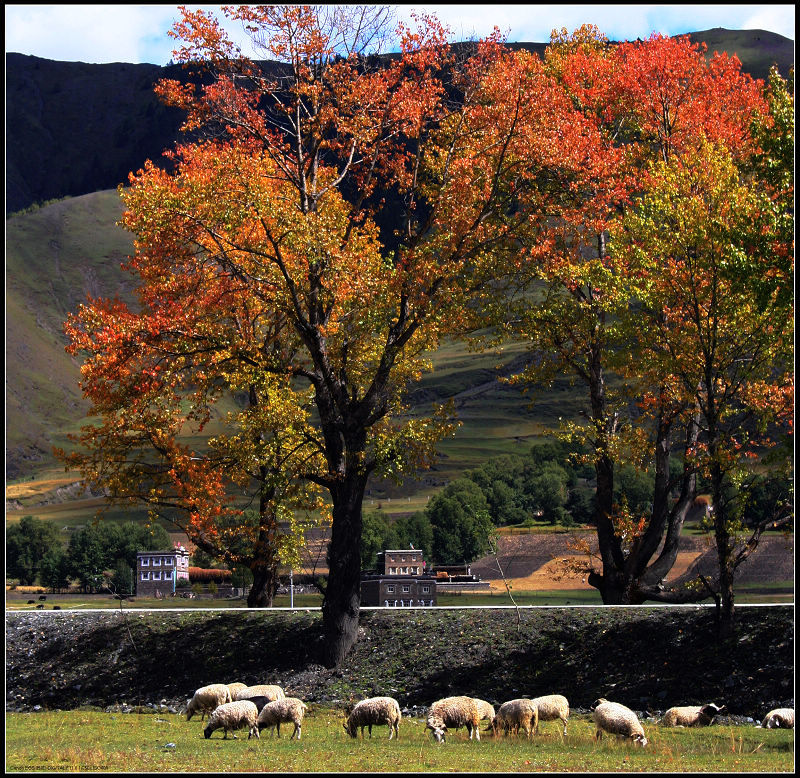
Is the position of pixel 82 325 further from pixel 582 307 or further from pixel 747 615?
pixel 747 615

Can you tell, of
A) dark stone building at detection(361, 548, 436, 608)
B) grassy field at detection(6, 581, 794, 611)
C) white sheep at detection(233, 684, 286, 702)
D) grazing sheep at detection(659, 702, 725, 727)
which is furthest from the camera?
grassy field at detection(6, 581, 794, 611)

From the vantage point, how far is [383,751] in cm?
1773

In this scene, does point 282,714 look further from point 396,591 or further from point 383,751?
point 396,591

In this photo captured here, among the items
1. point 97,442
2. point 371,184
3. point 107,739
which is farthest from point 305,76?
point 107,739

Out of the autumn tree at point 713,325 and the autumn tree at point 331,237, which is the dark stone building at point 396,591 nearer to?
the autumn tree at point 331,237

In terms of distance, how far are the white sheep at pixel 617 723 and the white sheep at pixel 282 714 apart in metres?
6.78

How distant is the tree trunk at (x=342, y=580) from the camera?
29531 mm

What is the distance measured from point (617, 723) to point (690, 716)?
3.88m

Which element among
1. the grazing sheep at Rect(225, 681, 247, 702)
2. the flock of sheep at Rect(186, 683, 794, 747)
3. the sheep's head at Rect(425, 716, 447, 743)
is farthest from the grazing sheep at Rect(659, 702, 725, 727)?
the grazing sheep at Rect(225, 681, 247, 702)

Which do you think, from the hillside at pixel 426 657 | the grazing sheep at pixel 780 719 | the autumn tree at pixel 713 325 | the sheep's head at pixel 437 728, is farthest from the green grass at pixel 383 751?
the autumn tree at pixel 713 325

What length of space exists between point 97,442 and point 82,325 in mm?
4501

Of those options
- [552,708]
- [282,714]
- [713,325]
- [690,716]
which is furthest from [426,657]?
[713,325]

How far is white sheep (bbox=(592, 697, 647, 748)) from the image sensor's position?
19.3 meters

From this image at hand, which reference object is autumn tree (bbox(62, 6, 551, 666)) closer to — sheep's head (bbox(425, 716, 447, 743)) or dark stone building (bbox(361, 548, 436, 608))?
sheep's head (bbox(425, 716, 447, 743))
